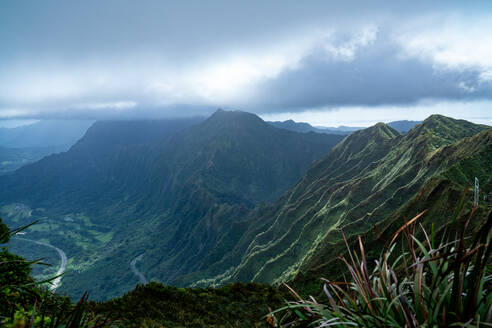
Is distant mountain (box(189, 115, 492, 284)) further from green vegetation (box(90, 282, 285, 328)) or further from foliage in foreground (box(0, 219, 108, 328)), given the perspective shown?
foliage in foreground (box(0, 219, 108, 328))

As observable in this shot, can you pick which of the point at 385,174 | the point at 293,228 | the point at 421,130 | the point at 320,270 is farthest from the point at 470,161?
the point at 293,228

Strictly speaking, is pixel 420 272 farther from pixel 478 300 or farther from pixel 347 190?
pixel 347 190

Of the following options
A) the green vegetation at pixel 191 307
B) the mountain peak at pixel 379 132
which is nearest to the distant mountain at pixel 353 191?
the mountain peak at pixel 379 132

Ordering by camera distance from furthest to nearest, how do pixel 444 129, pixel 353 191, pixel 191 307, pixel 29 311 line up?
pixel 444 129, pixel 353 191, pixel 191 307, pixel 29 311

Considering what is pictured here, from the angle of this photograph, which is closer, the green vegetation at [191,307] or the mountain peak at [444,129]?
the green vegetation at [191,307]

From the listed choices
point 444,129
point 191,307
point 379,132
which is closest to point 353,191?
point 444,129

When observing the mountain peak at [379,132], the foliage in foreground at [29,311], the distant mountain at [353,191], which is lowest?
the distant mountain at [353,191]

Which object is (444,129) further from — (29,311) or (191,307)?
(29,311)

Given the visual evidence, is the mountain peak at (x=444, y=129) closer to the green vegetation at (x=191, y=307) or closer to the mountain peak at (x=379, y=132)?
the mountain peak at (x=379, y=132)
